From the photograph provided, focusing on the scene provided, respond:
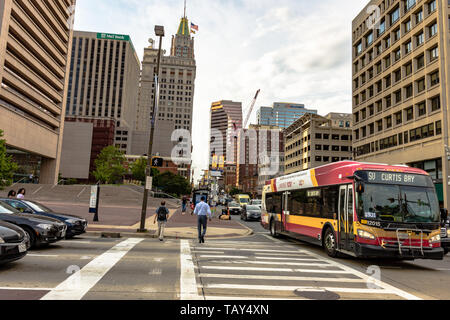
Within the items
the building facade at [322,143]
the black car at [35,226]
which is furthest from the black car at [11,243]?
the building facade at [322,143]

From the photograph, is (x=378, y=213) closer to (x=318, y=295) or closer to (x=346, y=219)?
(x=346, y=219)

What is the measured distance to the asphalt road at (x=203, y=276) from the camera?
5.58 m

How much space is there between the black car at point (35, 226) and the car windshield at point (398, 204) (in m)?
9.09

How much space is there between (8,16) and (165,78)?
408 feet

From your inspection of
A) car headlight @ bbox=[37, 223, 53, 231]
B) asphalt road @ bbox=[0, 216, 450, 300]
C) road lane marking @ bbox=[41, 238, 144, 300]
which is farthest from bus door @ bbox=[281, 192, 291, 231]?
car headlight @ bbox=[37, 223, 53, 231]

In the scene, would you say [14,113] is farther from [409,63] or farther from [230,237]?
[409,63]

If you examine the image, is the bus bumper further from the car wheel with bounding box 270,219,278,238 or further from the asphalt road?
the car wheel with bounding box 270,219,278,238

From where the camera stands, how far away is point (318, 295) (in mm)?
5793

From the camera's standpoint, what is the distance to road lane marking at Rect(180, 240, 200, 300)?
214 inches

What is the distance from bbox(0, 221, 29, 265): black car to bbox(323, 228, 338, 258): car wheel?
8.71m

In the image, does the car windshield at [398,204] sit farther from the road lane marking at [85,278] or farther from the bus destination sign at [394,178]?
the road lane marking at [85,278]

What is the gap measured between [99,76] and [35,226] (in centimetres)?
16624

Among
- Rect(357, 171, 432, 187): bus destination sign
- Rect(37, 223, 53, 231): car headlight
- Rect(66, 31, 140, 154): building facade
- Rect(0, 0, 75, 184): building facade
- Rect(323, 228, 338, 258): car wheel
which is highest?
Rect(66, 31, 140, 154): building facade

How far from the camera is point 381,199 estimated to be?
9.10 m
